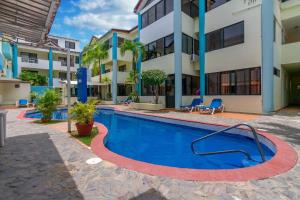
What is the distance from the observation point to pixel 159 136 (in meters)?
9.56

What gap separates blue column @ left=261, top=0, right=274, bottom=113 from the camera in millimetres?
12484

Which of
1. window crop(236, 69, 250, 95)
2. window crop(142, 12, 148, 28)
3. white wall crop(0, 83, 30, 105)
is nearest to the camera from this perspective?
window crop(236, 69, 250, 95)

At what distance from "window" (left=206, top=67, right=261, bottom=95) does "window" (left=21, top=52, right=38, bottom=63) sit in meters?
29.9

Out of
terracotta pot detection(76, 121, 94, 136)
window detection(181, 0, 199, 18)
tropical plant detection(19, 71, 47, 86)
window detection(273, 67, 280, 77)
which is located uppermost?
window detection(181, 0, 199, 18)

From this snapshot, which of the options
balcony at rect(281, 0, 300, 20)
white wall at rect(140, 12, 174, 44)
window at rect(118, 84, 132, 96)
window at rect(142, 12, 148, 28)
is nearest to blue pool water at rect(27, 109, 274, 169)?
white wall at rect(140, 12, 174, 44)

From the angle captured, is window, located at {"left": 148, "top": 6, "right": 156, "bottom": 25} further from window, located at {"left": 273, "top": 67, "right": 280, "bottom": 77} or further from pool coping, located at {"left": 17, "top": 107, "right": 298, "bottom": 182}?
pool coping, located at {"left": 17, "top": 107, "right": 298, "bottom": 182}

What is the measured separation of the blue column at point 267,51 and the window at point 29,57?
33.7 m

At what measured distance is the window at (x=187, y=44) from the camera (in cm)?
1705

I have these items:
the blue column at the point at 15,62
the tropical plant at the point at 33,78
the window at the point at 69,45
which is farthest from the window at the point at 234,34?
the window at the point at 69,45

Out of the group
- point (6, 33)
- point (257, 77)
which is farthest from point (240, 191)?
point (257, 77)

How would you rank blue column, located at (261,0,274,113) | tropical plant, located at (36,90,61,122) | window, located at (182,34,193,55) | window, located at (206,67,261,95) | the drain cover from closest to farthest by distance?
the drain cover < tropical plant, located at (36,90,61,122) < blue column, located at (261,0,274,113) < window, located at (206,67,261,95) < window, located at (182,34,193,55)

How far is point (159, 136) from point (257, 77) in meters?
8.47

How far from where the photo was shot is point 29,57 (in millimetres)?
32875

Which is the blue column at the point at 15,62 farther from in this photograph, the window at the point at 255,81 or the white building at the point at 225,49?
the window at the point at 255,81
